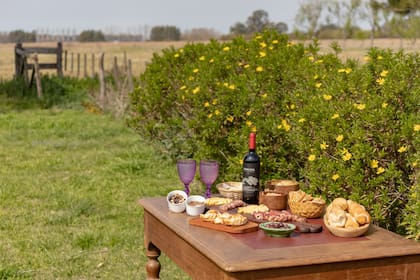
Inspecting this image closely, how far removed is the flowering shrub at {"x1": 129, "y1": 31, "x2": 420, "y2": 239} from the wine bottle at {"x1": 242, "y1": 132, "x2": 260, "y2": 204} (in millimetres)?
545

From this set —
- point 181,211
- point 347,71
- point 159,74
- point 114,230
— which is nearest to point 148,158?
point 159,74

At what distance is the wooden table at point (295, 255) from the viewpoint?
118 inches

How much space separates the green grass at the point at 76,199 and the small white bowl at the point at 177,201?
165 cm

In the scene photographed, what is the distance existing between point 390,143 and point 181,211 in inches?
49.7

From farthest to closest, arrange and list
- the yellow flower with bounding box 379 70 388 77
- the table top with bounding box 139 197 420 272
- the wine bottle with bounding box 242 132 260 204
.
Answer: the yellow flower with bounding box 379 70 388 77, the wine bottle with bounding box 242 132 260 204, the table top with bounding box 139 197 420 272

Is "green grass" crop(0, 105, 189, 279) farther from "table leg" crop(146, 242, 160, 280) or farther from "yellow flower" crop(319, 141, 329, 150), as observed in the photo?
"yellow flower" crop(319, 141, 329, 150)

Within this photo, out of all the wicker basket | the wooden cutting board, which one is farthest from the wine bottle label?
the wooden cutting board

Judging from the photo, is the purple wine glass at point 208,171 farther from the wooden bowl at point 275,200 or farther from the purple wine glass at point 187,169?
the wooden bowl at point 275,200

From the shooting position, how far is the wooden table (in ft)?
9.80

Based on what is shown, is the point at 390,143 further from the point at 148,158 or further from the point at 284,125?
the point at 148,158

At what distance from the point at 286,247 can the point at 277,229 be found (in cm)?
16

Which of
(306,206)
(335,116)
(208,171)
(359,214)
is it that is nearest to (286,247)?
(359,214)

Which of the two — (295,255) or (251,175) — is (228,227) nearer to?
(295,255)

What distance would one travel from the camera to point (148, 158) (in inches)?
399
